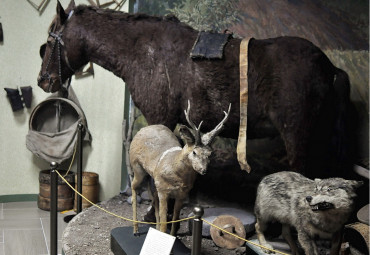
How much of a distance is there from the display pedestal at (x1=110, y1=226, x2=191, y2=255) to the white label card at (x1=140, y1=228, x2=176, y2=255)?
0.27 m

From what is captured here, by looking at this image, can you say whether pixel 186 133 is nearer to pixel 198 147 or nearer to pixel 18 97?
pixel 198 147

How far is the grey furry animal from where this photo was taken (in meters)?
3.05

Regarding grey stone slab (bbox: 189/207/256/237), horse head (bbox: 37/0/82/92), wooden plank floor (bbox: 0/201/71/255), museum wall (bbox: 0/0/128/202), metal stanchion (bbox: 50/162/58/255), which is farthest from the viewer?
museum wall (bbox: 0/0/128/202)

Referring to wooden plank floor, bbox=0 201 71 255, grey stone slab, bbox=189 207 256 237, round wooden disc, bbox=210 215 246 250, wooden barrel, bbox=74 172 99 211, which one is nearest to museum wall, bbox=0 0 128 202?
wooden barrel, bbox=74 172 99 211

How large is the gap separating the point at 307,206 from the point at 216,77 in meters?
1.51

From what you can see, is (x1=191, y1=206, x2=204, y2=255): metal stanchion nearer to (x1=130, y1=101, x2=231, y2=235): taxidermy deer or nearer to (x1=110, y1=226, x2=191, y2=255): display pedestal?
(x1=130, y1=101, x2=231, y2=235): taxidermy deer

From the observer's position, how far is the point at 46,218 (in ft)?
21.3

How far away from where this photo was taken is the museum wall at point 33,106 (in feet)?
22.2

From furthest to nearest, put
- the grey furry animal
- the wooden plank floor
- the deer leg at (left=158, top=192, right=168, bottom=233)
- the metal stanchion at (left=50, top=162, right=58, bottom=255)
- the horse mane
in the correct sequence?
1. the wooden plank floor
2. the horse mane
3. the metal stanchion at (left=50, top=162, right=58, bottom=255)
4. the deer leg at (left=158, top=192, right=168, bottom=233)
5. the grey furry animal

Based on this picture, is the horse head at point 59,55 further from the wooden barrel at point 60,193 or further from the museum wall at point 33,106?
the wooden barrel at point 60,193

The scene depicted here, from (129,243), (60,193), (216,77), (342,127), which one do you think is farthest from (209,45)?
(60,193)

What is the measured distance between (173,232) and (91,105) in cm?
352

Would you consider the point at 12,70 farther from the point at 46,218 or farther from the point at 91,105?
the point at 46,218

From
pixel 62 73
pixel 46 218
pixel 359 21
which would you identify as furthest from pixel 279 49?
pixel 46 218
